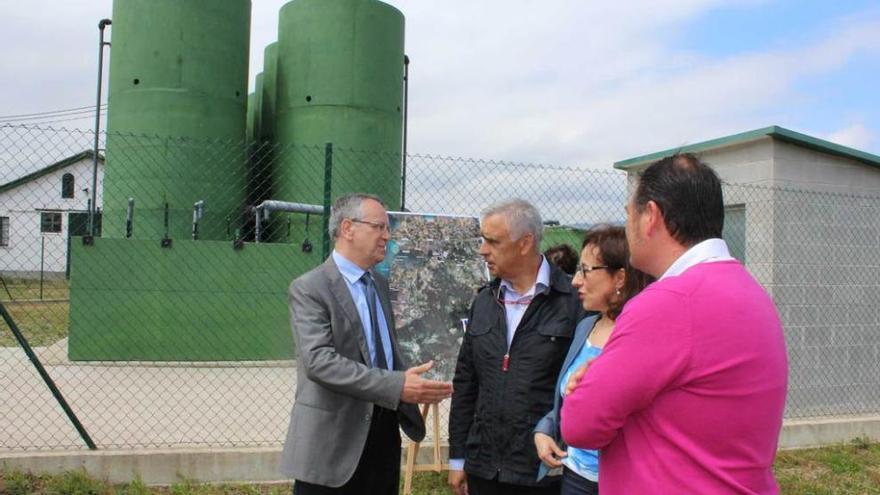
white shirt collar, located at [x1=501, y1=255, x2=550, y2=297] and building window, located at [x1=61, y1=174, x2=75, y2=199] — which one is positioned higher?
building window, located at [x1=61, y1=174, x2=75, y2=199]

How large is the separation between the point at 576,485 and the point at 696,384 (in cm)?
108

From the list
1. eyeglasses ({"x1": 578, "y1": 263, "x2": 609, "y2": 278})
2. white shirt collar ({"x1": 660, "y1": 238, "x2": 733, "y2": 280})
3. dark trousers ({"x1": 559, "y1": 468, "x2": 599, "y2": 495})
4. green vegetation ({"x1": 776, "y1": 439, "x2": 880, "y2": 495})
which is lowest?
green vegetation ({"x1": 776, "y1": 439, "x2": 880, "y2": 495})

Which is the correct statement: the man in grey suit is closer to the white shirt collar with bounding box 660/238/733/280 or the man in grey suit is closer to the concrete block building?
the white shirt collar with bounding box 660/238/733/280

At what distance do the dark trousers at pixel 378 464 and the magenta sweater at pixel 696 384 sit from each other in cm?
150

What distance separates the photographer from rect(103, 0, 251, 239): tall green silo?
966 cm

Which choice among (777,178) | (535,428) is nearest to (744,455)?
(535,428)

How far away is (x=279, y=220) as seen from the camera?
34.1ft

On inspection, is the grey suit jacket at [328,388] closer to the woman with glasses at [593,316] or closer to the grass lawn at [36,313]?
the woman with glasses at [593,316]

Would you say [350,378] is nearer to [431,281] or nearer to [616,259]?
[616,259]

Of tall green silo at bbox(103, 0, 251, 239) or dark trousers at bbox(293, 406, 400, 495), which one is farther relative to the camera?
tall green silo at bbox(103, 0, 251, 239)

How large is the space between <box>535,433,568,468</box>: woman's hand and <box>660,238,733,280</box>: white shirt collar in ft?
2.92

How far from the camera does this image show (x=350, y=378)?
2.50 metres

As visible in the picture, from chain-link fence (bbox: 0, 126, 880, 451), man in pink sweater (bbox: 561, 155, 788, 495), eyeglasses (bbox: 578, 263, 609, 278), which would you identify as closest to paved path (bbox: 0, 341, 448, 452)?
chain-link fence (bbox: 0, 126, 880, 451)

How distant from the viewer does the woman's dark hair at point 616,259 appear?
2.37m
